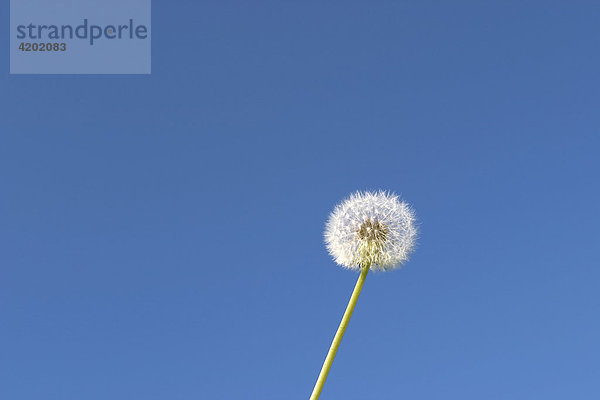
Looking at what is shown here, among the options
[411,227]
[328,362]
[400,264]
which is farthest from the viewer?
[411,227]

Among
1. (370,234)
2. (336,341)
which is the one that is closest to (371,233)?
(370,234)

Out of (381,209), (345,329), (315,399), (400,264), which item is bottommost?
(315,399)

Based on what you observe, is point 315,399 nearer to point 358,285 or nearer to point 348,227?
point 358,285

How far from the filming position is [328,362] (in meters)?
6.80

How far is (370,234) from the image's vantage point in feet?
28.7

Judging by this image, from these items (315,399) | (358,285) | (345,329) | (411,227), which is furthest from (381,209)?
(315,399)

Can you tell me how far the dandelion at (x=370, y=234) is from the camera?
8.38m

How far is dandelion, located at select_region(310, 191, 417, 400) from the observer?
838 centimetres

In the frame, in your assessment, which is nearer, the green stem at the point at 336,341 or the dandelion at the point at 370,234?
the green stem at the point at 336,341

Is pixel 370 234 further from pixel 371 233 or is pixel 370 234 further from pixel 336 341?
pixel 336 341

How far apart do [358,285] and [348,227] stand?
1471 mm

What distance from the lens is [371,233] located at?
8.75m

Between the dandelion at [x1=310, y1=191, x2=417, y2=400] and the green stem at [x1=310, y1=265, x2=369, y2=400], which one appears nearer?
the green stem at [x1=310, y1=265, x2=369, y2=400]

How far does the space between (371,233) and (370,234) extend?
2 cm
